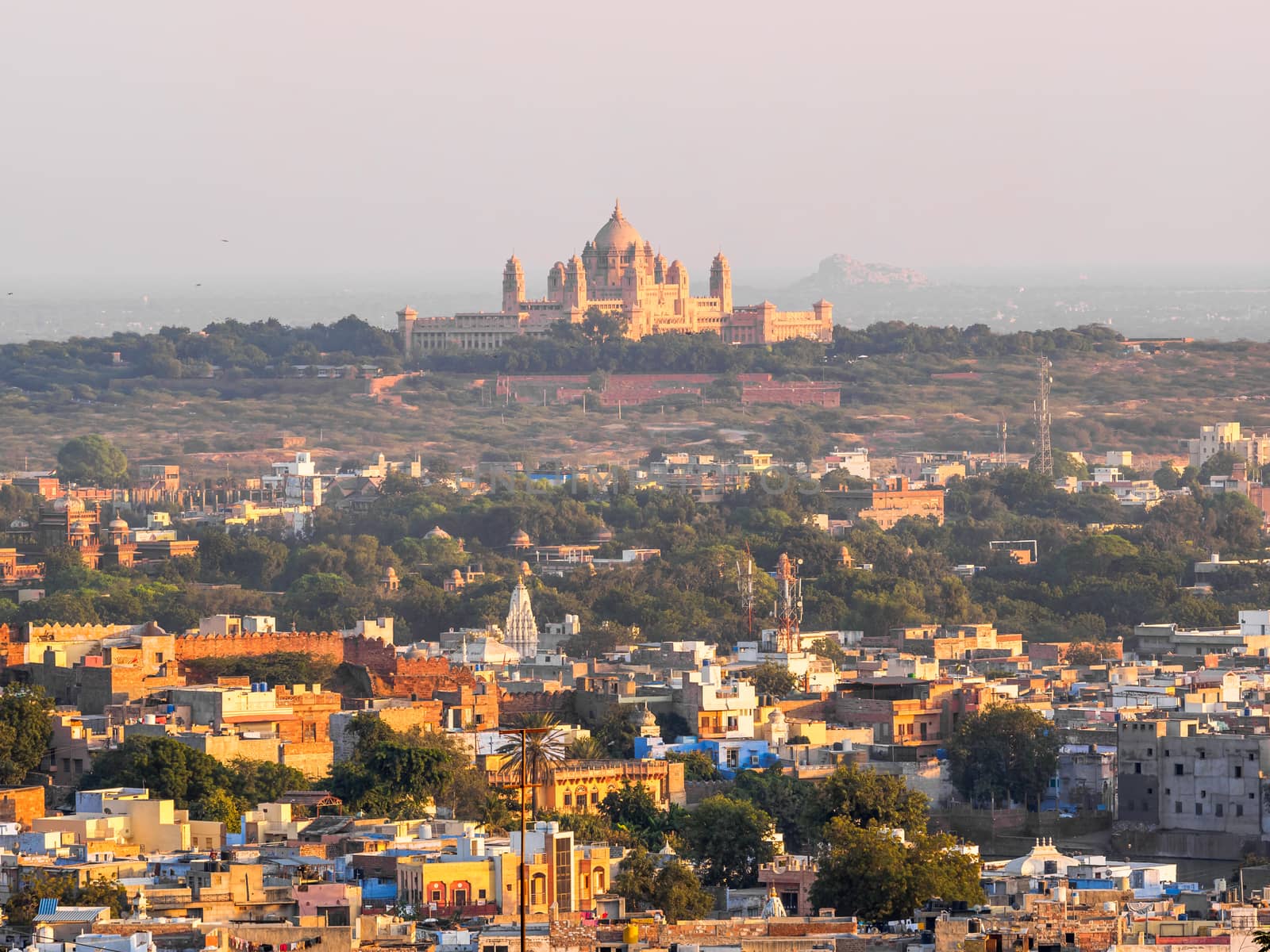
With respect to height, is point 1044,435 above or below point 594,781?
below

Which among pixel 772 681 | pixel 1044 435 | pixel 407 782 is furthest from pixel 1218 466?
pixel 407 782

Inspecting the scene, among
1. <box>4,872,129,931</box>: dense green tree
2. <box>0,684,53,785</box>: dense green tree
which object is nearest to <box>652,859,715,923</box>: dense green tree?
<box>4,872,129,931</box>: dense green tree

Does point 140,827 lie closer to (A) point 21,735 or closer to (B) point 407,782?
(B) point 407,782

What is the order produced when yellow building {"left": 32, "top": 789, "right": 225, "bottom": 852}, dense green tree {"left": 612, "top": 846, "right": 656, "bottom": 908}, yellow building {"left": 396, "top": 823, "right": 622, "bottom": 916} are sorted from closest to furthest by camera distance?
yellow building {"left": 396, "top": 823, "right": 622, "bottom": 916} < dense green tree {"left": 612, "top": 846, "right": 656, "bottom": 908} < yellow building {"left": 32, "top": 789, "right": 225, "bottom": 852}

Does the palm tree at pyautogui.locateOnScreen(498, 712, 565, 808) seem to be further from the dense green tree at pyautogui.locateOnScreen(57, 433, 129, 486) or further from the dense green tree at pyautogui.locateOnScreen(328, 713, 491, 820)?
the dense green tree at pyautogui.locateOnScreen(57, 433, 129, 486)

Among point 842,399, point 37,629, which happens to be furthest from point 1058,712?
point 842,399

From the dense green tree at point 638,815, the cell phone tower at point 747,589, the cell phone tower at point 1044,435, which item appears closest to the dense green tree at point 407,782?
the dense green tree at point 638,815

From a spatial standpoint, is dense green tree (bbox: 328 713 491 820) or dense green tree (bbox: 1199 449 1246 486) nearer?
dense green tree (bbox: 328 713 491 820)
